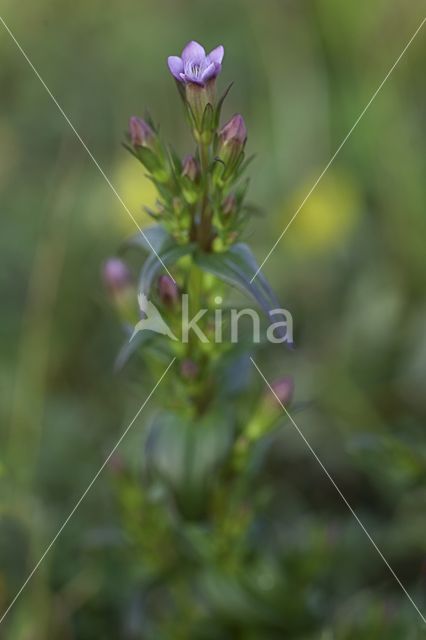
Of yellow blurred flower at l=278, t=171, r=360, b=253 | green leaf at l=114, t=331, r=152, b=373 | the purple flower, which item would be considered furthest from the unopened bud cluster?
yellow blurred flower at l=278, t=171, r=360, b=253

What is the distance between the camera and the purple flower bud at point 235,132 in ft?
2.64

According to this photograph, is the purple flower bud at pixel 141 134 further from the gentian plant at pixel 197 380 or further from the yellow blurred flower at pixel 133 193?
the yellow blurred flower at pixel 133 193

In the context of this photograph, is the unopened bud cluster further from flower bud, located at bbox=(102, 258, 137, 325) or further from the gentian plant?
flower bud, located at bbox=(102, 258, 137, 325)

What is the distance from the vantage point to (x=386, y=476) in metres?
1.09

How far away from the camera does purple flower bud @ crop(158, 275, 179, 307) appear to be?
0.89 metres

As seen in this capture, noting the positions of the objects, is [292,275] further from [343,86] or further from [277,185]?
[343,86]

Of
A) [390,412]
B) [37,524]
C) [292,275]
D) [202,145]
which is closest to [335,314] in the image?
[292,275]

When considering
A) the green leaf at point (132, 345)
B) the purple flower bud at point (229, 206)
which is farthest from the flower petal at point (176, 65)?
the green leaf at point (132, 345)

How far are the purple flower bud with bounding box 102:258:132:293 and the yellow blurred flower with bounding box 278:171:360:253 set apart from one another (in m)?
0.74

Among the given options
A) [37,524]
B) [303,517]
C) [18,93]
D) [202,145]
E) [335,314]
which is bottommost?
[303,517]

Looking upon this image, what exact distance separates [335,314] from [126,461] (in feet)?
2.03

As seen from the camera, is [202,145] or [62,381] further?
[62,381]

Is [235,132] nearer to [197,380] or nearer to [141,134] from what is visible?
[141,134]

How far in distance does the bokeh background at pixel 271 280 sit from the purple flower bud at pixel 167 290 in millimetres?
244
